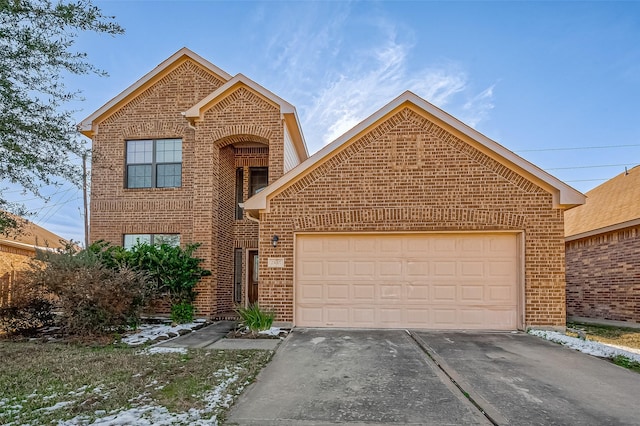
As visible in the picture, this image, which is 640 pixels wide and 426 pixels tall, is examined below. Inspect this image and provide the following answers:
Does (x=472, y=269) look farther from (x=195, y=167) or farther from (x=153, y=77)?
(x=153, y=77)

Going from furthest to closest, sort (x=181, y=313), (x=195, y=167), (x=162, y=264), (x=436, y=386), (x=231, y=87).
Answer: (x=195, y=167) < (x=231, y=87) < (x=181, y=313) < (x=162, y=264) < (x=436, y=386)

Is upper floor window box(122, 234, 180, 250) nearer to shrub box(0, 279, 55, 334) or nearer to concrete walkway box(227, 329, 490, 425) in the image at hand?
shrub box(0, 279, 55, 334)

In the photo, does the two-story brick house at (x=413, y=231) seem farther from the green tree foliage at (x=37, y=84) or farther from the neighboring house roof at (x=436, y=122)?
the green tree foliage at (x=37, y=84)

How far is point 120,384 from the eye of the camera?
17.4ft

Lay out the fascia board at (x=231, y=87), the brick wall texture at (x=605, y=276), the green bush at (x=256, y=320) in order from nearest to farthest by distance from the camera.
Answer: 1. the green bush at (x=256, y=320)
2. the brick wall texture at (x=605, y=276)
3. the fascia board at (x=231, y=87)

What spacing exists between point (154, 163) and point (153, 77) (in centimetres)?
279

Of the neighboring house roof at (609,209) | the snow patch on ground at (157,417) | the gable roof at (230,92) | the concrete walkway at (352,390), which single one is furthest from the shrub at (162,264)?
the neighboring house roof at (609,209)

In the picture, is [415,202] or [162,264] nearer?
[415,202]

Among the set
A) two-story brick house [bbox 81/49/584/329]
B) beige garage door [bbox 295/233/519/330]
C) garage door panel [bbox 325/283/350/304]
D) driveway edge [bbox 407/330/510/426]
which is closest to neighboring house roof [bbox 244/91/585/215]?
two-story brick house [bbox 81/49/584/329]

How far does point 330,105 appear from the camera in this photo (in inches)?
676

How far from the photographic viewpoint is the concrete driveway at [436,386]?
171 inches

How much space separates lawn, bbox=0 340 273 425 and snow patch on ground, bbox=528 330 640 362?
590cm

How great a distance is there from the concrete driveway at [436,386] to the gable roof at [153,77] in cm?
918

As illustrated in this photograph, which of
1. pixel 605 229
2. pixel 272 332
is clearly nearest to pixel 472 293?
pixel 272 332
